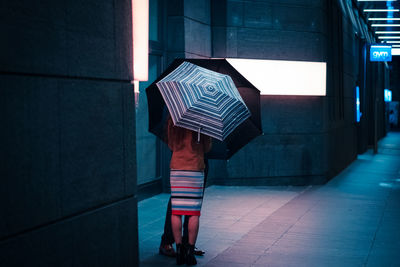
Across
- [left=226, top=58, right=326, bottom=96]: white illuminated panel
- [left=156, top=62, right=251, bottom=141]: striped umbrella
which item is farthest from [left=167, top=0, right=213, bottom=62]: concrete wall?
[left=156, top=62, right=251, bottom=141]: striped umbrella

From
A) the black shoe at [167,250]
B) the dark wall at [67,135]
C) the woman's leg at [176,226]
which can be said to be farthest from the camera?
the black shoe at [167,250]

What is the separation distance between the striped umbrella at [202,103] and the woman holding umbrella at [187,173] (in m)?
0.30

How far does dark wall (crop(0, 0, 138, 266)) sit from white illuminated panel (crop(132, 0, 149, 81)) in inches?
26.2

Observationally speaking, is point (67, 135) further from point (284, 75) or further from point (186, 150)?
point (284, 75)

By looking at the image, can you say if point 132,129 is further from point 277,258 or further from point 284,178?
point 284,178

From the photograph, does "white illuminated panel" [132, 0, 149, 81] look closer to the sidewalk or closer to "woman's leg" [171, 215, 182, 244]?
"woman's leg" [171, 215, 182, 244]

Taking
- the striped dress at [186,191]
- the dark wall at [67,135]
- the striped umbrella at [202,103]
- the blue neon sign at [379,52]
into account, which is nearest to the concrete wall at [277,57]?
the striped umbrella at [202,103]

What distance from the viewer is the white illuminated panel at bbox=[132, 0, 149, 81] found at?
5.19 m

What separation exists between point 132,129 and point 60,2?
130cm

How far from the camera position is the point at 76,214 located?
3.92 metres

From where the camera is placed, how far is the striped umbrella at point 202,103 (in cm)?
486

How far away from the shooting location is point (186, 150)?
5148mm

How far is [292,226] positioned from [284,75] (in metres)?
4.39

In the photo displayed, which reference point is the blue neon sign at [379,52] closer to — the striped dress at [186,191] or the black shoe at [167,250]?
the black shoe at [167,250]
